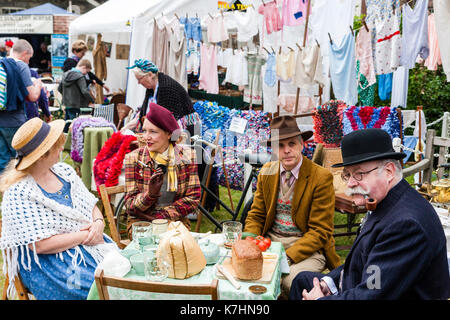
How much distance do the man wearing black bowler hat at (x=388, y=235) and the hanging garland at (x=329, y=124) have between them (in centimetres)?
306

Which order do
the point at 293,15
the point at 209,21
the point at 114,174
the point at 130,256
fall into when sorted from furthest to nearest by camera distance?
the point at 209,21, the point at 293,15, the point at 114,174, the point at 130,256

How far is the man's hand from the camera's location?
225 cm

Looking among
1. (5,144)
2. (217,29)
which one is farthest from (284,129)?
(217,29)

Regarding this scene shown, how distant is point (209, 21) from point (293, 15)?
1680 mm

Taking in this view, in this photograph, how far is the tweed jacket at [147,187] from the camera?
3.27m

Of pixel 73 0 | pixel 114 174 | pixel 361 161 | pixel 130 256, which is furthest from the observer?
pixel 73 0

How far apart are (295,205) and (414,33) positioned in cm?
372

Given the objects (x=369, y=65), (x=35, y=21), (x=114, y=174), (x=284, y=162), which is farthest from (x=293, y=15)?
(x=35, y=21)

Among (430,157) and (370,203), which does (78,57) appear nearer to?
(430,157)

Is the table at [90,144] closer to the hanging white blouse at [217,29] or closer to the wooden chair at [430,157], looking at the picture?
the hanging white blouse at [217,29]

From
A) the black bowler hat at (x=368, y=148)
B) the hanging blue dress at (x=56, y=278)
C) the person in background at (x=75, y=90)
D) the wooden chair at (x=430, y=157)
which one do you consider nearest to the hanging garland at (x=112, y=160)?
the hanging blue dress at (x=56, y=278)

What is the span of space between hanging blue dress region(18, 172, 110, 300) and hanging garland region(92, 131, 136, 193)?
230 centimetres

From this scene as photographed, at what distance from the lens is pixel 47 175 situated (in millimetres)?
2605

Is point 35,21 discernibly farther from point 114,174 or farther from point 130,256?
point 130,256
